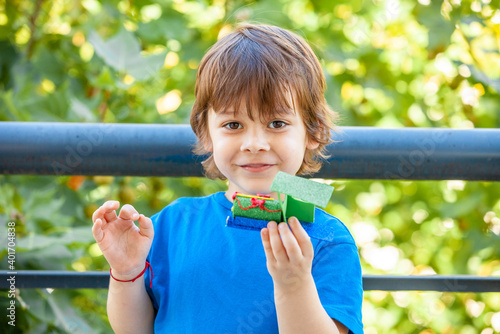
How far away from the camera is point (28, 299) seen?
1.11m

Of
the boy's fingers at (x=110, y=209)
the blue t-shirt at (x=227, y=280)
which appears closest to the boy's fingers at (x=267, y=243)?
the blue t-shirt at (x=227, y=280)

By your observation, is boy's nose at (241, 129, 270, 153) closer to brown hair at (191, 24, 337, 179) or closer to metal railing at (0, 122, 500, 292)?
brown hair at (191, 24, 337, 179)

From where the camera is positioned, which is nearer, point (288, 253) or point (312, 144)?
point (288, 253)

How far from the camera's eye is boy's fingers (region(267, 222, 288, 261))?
0.63m

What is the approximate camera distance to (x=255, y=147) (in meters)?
0.73

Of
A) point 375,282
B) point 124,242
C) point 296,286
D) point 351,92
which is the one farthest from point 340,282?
point 351,92

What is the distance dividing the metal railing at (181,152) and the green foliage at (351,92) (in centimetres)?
42

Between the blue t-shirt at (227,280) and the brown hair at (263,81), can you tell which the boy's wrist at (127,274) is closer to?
the blue t-shirt at (227,280)

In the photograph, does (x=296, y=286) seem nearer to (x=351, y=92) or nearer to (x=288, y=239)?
(x=288, y=239)

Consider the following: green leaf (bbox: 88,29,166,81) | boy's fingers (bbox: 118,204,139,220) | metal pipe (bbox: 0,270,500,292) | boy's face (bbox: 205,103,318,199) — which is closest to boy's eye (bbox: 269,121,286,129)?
boy's face (bbox: 205,103,318,199)

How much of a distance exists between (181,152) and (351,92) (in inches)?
42.6

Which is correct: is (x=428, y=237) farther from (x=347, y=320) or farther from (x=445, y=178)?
(x=347, y=320)

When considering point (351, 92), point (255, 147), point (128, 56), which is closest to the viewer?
point (255, 147)

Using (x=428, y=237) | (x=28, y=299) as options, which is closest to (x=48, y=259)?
(x=28, y=299)
